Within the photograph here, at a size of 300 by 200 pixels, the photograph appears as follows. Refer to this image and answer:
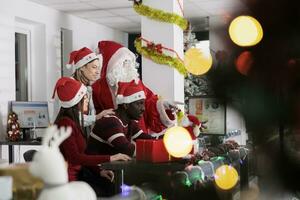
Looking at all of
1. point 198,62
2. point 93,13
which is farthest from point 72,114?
point 93,13

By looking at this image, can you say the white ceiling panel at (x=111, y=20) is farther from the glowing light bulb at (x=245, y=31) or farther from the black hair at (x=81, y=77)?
the glowing light bulb at (x=245, y=31)

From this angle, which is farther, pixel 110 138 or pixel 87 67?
pixel 87 67

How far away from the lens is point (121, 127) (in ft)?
8.50

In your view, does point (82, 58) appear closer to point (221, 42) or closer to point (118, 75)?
point (118, 75)

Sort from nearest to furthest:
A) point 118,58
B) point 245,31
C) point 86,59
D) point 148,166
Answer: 1. point 245,31
2. point 148,166
3. point 86,59
4. point 118,58

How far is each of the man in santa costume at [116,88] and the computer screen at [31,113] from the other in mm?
2236

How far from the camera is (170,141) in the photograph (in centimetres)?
101

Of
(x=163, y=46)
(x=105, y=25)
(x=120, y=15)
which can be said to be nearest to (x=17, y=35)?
(x=120, y=15)

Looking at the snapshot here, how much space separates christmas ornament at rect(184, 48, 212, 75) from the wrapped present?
31 centimetres

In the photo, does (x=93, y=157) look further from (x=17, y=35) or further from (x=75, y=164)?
(x=17, y=35)

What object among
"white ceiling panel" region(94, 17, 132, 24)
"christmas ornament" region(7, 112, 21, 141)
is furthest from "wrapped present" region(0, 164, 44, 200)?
"white ceiling panel" region(94, 17, 132, 24)

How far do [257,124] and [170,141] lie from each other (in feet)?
1.34

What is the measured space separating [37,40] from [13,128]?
1559 millimetres

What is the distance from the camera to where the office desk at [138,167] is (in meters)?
1.41
